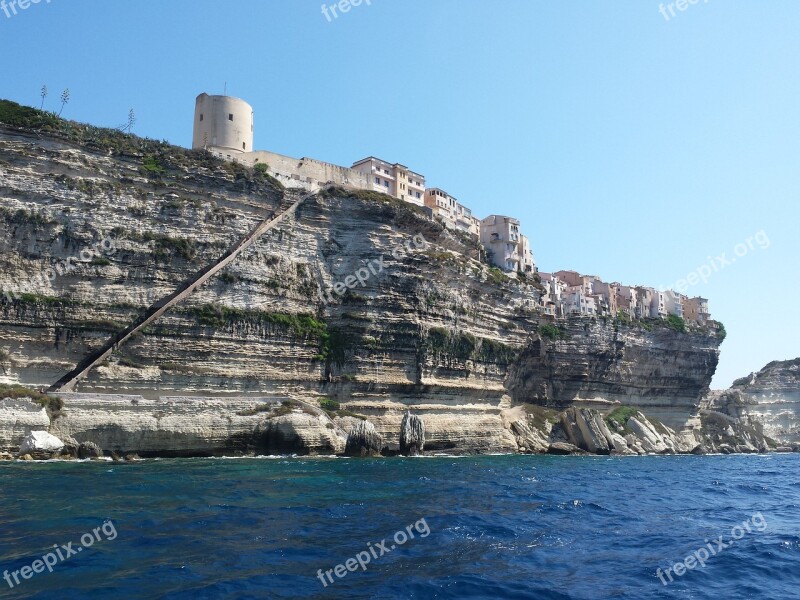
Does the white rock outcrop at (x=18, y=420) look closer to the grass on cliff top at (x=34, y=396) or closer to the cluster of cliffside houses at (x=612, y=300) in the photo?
the grass on cliff top at (x=34, y=396)

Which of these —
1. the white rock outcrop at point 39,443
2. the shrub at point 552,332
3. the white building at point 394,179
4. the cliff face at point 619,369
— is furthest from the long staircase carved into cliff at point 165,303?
the shrub at point 552,332

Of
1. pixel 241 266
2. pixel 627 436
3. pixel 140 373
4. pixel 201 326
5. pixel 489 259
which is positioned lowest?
pixel 627 436

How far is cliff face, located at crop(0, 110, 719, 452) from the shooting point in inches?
1423

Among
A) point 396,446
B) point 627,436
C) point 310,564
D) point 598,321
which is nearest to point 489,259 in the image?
point 598,321

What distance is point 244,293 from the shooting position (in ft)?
138

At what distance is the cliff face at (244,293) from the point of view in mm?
36156

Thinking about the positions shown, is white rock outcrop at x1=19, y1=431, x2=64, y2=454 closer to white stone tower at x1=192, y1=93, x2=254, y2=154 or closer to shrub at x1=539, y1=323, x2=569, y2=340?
white stone tower at x1=192, y1=93, x2=254, y2=154

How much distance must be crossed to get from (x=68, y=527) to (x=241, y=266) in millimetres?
29637

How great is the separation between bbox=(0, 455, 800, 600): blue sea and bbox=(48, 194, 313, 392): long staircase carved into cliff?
942 cm

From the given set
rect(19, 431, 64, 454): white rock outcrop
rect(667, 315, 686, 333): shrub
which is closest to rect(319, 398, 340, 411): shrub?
rect(19, 431, 64, 454): white rock outcrop

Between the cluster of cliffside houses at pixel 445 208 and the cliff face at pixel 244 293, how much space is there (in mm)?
6438

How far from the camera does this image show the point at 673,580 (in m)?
11.6

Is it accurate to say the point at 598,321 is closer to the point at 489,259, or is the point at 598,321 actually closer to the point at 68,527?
the point at 489,259

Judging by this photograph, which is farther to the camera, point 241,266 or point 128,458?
point 241,266
